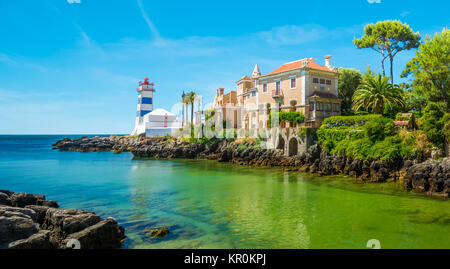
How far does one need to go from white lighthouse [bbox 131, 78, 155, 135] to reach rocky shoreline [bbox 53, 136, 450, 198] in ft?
71.1

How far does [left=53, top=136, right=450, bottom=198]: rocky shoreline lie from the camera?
18.5 metres

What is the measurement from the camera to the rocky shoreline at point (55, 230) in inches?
319

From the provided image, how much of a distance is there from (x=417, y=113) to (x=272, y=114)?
16.6 metres

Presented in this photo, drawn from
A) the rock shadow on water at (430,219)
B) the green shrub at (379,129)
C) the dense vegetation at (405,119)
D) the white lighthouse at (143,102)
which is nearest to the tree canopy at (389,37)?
the dense vegetation at (405,119)

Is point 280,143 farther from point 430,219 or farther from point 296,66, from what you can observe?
point 430,219

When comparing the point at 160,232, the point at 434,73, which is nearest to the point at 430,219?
the point at 160,232

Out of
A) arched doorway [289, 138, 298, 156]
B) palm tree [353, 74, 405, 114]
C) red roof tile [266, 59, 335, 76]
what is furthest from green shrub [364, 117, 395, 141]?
red roof tile [266, 59, 335, 76]

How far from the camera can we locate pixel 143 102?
267 ft

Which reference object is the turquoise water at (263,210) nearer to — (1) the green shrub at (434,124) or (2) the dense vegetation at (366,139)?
(2) the dense vegetation at (366,139)

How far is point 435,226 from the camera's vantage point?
12.0 m

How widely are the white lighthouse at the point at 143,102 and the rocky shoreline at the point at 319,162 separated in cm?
2168
